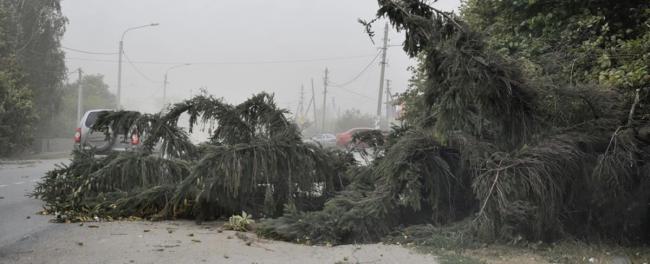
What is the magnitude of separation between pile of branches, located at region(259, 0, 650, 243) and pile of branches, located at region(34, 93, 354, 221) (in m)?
0.81

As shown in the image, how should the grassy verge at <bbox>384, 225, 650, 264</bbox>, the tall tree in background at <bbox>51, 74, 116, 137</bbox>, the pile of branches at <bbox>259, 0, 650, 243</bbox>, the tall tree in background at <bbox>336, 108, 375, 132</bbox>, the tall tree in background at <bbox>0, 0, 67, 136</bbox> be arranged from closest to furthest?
1. the grassy verge at <bbox>384, 225, 650, 264</bbox>
2. the pile of branches at <bbox>259, 0, 650, 243</bbox>
3. the tall tree in background at <bbox>0, 0, 67, 136</bbox>
4. the tall tree in background at <bbox>51, 74, 116, 137</bbox>
5. the tall tree in background at <bbox>336, 108, 375, 132</bbox>

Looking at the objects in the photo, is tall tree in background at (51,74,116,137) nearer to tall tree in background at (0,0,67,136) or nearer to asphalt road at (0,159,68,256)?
tall tree in background at (0,0,67,136)

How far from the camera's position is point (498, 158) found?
623 centimetres

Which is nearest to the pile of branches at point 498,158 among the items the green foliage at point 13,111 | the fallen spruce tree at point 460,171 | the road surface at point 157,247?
the fallen spruce tree at point 460,171

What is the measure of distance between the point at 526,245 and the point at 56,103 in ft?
90.1

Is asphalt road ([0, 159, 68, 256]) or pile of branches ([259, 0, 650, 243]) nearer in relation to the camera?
pile of branches ([259, 0, 650, 243])

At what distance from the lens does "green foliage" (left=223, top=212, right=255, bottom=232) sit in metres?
7.03

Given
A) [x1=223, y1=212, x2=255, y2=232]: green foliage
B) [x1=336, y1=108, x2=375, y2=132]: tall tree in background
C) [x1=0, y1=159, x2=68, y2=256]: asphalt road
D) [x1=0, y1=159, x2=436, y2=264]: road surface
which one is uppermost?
[x1=336, y1=108, x2=375, y2=132]: tall tree in background

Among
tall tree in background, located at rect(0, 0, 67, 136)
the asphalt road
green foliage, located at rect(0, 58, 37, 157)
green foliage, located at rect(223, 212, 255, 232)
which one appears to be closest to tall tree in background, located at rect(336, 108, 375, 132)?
tall tree in background, located at rect(0, 0, 67, 136)

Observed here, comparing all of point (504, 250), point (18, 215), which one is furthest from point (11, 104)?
point (504, 250)

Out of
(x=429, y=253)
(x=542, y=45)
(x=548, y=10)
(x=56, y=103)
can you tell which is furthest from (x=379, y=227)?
(x=56, y=103)

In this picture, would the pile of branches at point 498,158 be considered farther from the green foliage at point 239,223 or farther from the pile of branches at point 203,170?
the pile of branches at point 203,170

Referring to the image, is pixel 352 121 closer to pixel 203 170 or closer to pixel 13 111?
pixel 13 111

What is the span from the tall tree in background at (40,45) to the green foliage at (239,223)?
2072 cm
